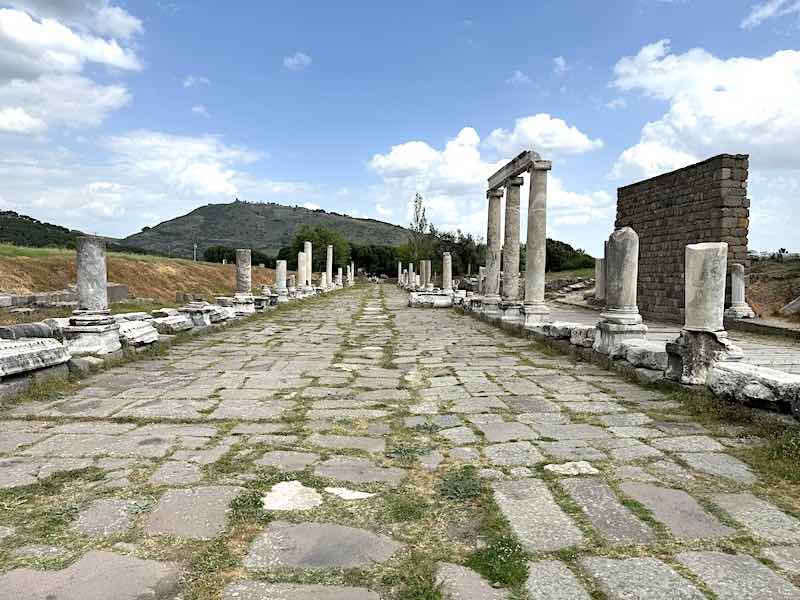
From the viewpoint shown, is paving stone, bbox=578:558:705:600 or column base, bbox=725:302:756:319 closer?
paving stone, bbox=578:558:705:600

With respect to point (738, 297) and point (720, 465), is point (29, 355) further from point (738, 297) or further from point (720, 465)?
point (738, 297)

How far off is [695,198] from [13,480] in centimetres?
1592

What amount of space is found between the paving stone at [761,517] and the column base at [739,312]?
1186 centimetres

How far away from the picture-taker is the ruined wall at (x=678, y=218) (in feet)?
45.6

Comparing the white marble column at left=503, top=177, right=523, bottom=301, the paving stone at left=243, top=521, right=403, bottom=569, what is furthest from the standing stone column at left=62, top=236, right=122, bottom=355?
the white marble column at left=503, top=177, right=523, bottom=301

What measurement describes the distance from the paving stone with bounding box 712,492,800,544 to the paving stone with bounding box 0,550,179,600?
2.60m

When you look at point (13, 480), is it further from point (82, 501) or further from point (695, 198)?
point (695, 198)

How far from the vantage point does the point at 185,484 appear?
3.19 m

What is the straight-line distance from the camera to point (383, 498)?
305 centimetres

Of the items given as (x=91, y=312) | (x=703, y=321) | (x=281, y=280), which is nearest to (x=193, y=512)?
(x=703, y=321)

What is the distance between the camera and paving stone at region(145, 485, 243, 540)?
263 centimetres

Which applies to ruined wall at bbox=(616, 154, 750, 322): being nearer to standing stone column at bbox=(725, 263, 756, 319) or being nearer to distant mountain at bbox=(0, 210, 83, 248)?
standing stone column at bbox=(725, 263, 756, 319)

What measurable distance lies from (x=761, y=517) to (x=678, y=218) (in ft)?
48.3

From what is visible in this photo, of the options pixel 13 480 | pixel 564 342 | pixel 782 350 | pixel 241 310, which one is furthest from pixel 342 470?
pixel 241 310
